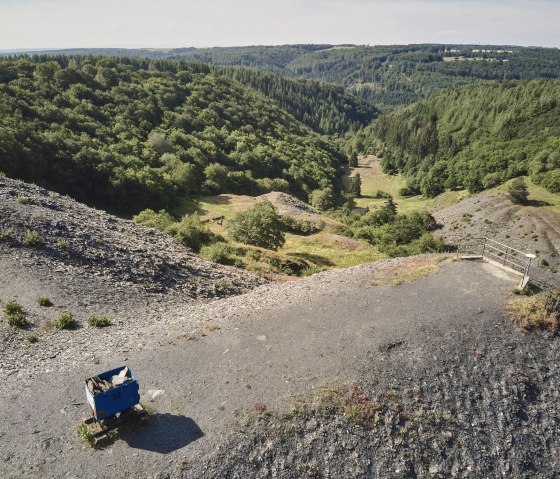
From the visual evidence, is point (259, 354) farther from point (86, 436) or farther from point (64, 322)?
point (64, 322)

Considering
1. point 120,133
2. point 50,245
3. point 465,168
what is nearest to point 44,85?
point 120,133

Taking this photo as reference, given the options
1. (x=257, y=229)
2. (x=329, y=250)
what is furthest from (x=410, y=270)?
(x=329, y=250)

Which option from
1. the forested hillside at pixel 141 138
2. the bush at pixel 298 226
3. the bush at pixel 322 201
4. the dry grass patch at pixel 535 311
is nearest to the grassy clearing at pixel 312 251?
the bush at pixel 298 226

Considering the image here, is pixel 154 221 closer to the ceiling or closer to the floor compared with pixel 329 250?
closer to the ceiling

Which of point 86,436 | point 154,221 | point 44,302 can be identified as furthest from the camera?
point 154,221

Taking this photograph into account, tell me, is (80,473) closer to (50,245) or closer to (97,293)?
(97,293)

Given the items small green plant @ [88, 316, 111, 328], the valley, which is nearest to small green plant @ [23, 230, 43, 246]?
the valley

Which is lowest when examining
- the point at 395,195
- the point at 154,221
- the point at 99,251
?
the point at 395,195
